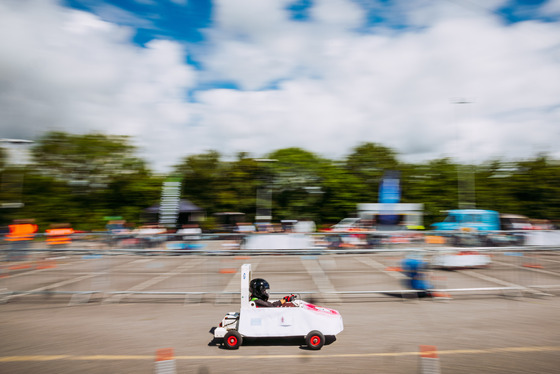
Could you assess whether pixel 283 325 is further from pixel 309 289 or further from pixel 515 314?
pixel 515 314

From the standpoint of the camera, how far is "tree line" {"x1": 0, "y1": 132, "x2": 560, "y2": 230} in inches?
1465

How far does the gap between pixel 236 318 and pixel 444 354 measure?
3.51 m

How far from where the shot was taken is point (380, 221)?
2792 cm

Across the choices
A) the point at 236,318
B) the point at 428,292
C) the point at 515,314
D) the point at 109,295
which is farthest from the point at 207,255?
the point at 515,314

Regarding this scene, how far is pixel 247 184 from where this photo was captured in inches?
1556

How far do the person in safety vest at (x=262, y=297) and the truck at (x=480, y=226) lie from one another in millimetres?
8598

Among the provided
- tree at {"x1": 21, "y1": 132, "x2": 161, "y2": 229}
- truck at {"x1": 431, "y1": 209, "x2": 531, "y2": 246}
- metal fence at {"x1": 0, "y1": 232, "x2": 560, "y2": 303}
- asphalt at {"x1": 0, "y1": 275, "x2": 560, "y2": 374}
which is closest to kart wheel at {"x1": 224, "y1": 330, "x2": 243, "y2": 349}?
asphalt at {"x1": 0, "y1": 275, "x2": 560, "y2": 374}

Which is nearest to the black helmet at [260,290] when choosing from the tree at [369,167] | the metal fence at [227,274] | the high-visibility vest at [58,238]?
the metal fence at [227,274]

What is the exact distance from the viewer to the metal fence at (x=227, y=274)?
30.3 ft

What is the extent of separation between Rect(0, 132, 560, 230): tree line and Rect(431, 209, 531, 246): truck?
371 inches

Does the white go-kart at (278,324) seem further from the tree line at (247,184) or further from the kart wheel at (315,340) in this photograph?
the tree line at (247,184)

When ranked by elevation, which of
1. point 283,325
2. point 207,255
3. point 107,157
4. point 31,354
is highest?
point 107,157

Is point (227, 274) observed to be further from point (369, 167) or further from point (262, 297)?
point (369, 167)

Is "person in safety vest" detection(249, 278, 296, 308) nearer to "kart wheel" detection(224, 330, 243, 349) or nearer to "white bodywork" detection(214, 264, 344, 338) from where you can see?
"white bodywork" detection(214, 264, 344, 338)
